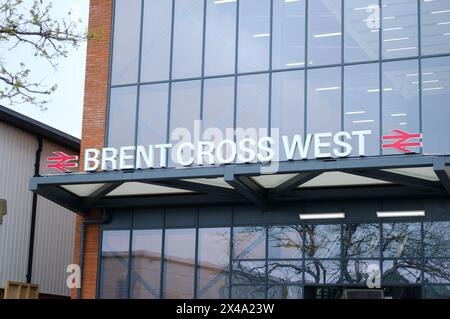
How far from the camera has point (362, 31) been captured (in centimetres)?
2095

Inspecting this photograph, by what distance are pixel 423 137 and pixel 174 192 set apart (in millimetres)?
6978

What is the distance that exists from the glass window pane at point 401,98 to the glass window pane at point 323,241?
2.56 m

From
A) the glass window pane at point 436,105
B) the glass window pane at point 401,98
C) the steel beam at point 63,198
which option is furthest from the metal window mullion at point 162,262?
the glass window pane at point 436,105

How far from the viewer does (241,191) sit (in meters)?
20.5

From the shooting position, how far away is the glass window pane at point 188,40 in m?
22.6

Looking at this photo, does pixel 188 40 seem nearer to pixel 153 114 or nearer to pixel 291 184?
pixel 153 114

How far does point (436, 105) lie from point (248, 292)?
6768 mm

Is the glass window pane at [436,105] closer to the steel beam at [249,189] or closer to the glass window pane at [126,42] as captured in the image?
the steel beam at [249,189]

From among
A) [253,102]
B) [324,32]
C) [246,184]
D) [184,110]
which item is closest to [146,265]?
[246,184]

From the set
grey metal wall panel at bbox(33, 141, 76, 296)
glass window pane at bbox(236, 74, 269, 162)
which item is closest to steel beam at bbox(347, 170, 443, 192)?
glass window pane at bbox(236, 74, 269, 162)

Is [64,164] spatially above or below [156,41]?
below
